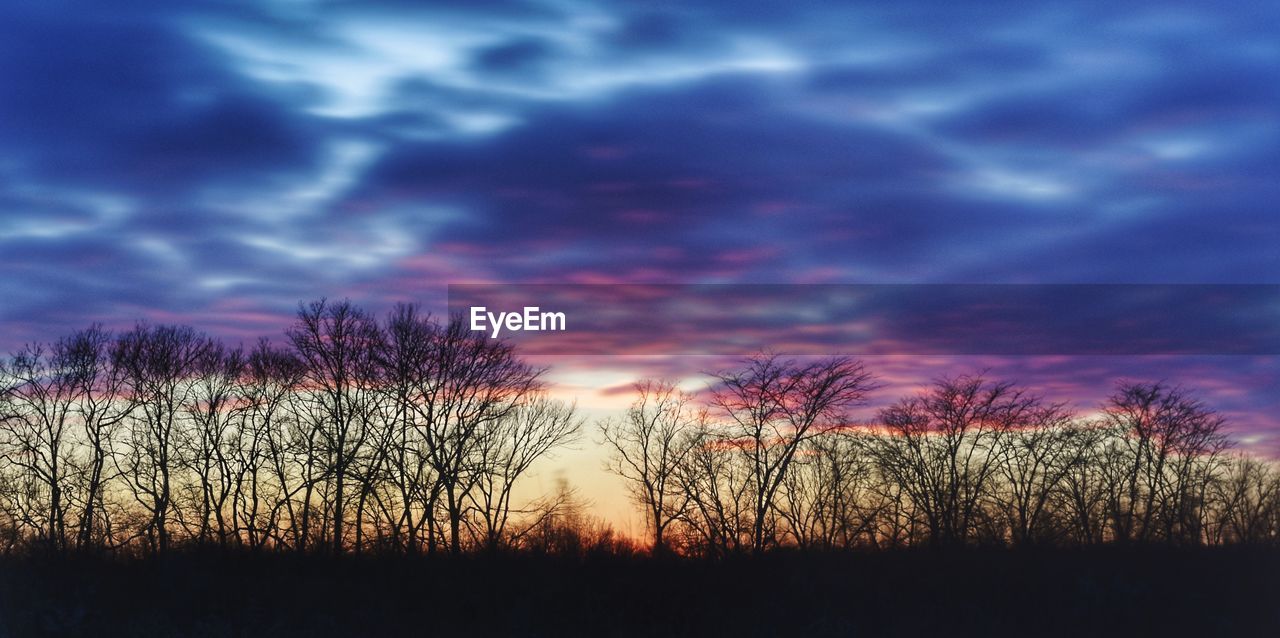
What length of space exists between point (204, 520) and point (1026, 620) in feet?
153

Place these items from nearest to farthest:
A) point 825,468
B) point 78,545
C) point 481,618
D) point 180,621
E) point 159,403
→ 1. point 180,621
2. point 481,618
3. point 78,545
4. point 159,403
5. point 825,468

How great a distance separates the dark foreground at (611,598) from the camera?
1566 inches

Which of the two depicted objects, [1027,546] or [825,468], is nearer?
[1027,546]

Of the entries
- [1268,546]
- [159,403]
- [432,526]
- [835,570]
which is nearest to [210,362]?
[159,403]

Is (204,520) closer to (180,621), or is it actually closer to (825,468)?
(180,621)

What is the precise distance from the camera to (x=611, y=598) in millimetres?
42281

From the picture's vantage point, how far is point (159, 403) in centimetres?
6588

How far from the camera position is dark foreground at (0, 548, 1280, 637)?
131ft

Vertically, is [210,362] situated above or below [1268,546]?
above

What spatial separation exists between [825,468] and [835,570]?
27004 mm

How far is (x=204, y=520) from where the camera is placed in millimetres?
63688

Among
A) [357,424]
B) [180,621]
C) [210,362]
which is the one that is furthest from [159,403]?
[180,621]

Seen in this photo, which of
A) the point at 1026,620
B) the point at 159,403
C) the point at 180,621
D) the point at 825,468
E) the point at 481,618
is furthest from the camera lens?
the point at 825,468

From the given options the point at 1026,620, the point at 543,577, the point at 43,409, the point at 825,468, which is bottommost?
the point at 1026,620
